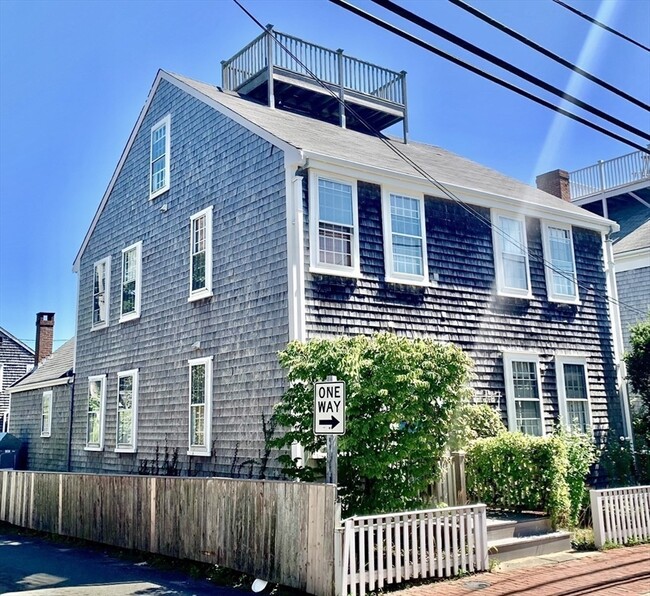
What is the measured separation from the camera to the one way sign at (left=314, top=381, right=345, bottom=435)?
8031 mm

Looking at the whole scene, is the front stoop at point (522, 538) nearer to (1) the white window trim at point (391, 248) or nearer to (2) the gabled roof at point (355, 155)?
(1) the white window trim at point (391, 248)

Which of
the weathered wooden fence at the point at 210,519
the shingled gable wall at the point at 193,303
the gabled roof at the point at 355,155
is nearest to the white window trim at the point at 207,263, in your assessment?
the shingled gable wall at the point at 193,303

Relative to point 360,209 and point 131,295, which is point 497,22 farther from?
point 131,295

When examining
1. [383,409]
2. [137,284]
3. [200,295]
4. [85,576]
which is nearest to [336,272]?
[200,295]

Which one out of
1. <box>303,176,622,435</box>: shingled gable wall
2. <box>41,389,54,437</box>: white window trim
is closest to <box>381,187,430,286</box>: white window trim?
<box>303,176,622,435</box>: shingled gable wall

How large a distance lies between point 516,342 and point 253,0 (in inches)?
371

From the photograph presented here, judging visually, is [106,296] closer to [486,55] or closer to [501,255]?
[501,255]

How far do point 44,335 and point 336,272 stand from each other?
1946cm

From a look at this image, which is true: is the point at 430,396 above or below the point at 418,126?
below

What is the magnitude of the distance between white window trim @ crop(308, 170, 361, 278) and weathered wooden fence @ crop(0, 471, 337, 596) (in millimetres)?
4161

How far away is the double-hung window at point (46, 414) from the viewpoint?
21266mm

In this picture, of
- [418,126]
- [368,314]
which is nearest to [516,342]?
[368,314]

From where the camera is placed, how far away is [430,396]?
31.1 ft

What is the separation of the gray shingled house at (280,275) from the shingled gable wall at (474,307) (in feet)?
0.13
